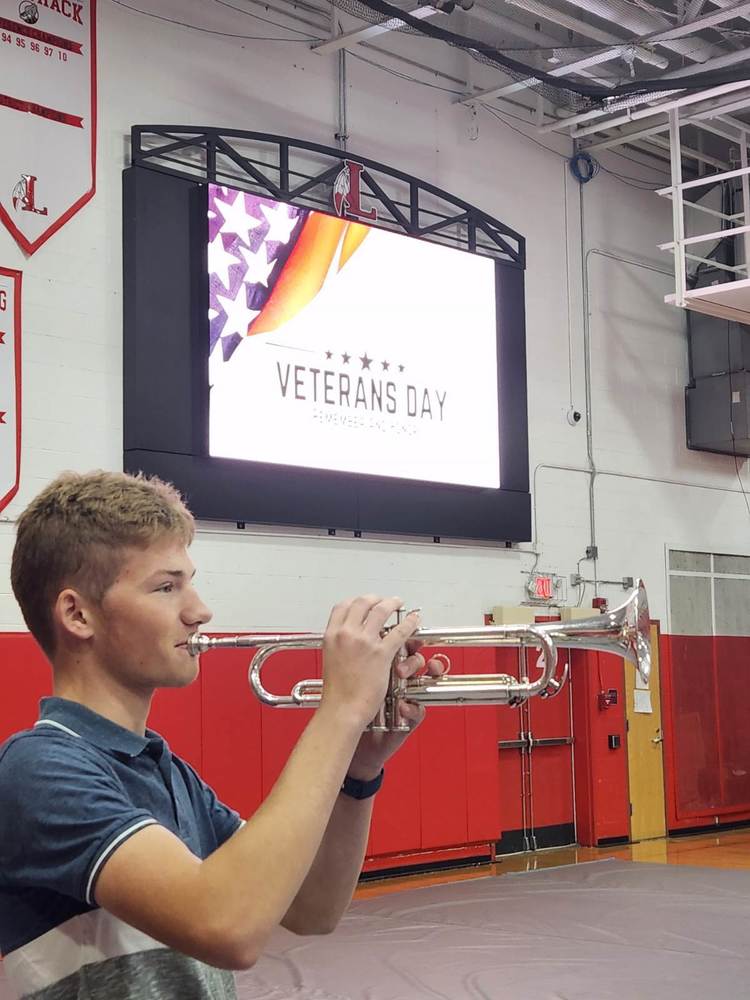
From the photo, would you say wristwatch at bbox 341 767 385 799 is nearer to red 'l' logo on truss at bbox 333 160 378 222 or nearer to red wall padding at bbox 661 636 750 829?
red 'l' logo on truss at bbox 333 160 378 222

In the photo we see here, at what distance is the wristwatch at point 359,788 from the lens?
5.88 feet

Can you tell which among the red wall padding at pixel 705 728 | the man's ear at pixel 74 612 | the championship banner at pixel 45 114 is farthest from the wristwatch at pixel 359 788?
the red wall padding at pixel 705 728

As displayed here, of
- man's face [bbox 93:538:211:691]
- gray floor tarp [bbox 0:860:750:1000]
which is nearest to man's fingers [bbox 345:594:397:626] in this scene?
man's face [bbox 93:538:211:691]

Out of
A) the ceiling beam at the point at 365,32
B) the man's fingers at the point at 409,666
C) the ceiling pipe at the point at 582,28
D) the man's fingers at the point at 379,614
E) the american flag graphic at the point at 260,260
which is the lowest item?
the man's fingers at the point at 409,666

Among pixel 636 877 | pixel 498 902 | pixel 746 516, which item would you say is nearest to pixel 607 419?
pixel 746 516

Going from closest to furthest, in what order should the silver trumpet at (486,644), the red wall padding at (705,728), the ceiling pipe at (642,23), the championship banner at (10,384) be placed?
the silver trumpet at (486,644), the championship banner at (10,384), the ceiling pipe at (642,23), the red wall padding at (705,728)

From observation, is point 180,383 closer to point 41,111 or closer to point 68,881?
point 41,111

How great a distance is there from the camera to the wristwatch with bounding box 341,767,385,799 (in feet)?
5.88

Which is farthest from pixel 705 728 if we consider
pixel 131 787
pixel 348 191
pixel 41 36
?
pixel 131 787

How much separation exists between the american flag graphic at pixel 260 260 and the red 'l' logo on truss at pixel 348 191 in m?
0.29

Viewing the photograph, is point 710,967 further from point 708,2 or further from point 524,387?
point 708,2

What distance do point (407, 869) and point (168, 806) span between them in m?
8.47

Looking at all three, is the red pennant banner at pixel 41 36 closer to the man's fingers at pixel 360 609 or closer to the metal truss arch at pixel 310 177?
the metal truss arch at pixel 310 177

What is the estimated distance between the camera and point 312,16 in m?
9.77
